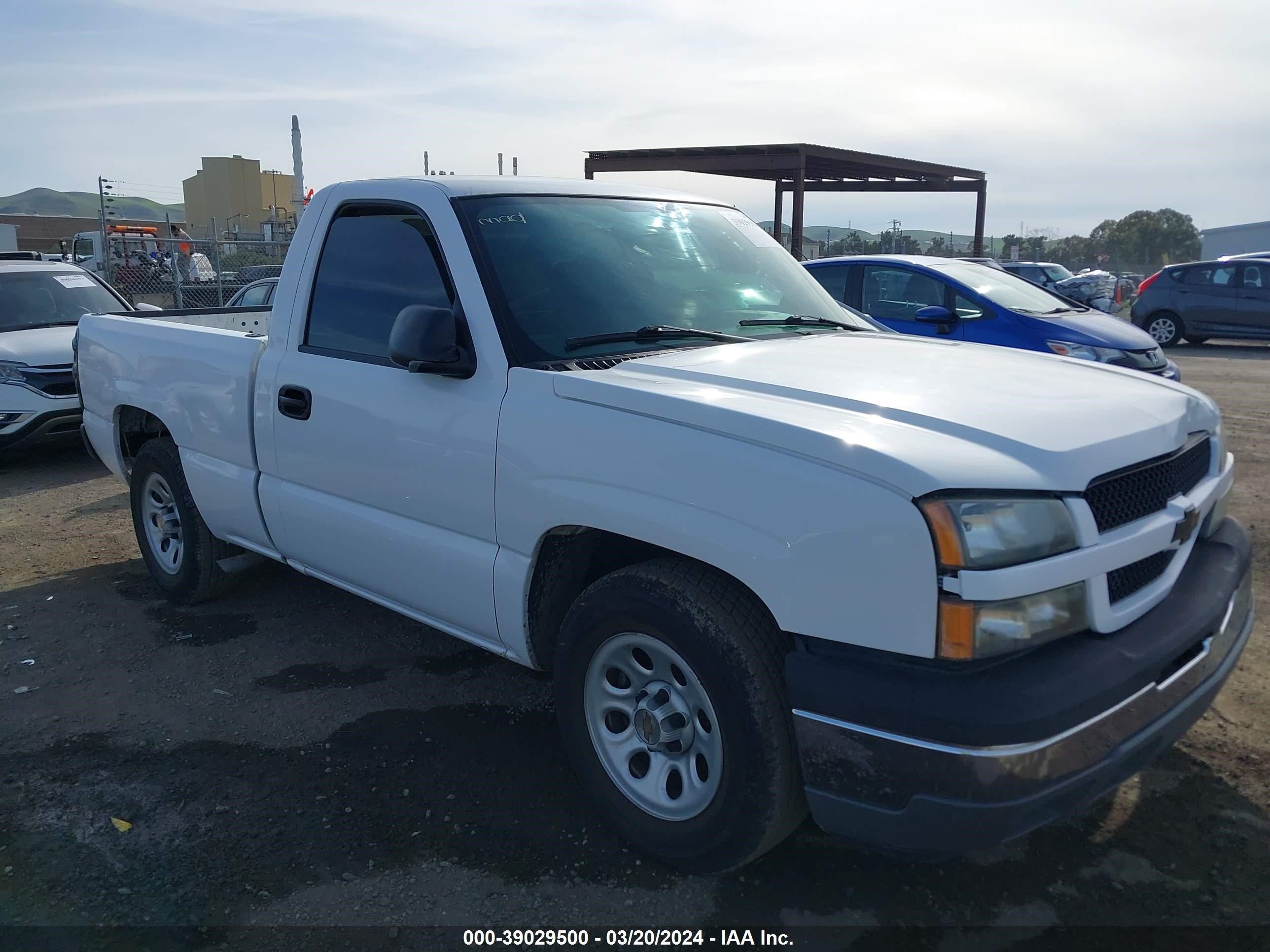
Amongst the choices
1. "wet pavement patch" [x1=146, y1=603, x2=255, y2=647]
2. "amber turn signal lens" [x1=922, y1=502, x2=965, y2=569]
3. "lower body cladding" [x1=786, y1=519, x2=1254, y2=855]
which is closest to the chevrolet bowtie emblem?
"lower body cladding" [x1=786, y1=519, x2=1254, y2=855]

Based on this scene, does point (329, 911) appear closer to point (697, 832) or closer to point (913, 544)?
point (697, 832)

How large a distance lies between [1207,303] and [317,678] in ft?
59.5

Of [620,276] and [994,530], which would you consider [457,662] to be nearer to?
[620,276]

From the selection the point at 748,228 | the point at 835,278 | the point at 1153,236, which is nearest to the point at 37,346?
the point at 835,278

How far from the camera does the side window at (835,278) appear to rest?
28.8 feet

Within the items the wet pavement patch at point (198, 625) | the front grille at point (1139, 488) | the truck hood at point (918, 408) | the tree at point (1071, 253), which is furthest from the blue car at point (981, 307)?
the tree at point (1071, 253)

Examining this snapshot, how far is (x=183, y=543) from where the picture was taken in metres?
4.98

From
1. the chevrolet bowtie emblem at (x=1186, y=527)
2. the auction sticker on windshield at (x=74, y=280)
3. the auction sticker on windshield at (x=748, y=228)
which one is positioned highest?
the auction sticker on windshield at (x=748, y=228)

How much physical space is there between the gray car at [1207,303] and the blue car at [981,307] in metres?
10.4

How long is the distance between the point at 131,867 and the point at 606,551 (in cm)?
170

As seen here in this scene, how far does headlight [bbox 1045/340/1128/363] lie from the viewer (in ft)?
25.8

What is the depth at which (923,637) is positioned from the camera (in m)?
2.22

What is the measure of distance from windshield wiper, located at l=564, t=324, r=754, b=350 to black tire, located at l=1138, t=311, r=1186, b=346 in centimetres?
1757

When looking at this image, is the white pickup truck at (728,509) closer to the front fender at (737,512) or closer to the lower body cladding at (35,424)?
the front fender at (737,512)
